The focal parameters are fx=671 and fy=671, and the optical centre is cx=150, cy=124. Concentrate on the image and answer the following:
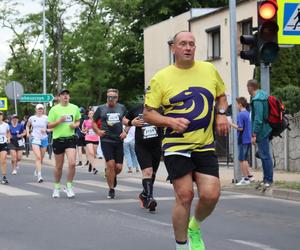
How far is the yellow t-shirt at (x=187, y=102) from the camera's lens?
606 cm

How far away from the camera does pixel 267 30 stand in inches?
490

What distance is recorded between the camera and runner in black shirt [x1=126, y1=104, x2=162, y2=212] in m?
10.4

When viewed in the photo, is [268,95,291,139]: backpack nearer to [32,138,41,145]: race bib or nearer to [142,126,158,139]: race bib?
[142,126,158,139]: race bib

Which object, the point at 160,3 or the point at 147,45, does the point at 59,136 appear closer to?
the point at 147,45

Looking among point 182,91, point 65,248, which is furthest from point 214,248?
point 182,91

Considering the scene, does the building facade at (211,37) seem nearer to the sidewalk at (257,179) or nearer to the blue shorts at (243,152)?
the sidewalk at (257,179)

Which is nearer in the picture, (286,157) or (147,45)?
(286,157)

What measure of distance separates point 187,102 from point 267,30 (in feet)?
22.4

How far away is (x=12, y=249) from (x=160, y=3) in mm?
40389

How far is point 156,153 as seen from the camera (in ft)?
34.9

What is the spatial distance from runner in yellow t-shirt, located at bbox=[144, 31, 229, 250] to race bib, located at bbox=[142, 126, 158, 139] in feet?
13.7

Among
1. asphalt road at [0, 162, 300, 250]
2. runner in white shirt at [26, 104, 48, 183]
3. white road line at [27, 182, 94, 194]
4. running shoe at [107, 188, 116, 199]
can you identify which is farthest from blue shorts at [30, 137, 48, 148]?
running shoe at [107, 188, 116, 199]

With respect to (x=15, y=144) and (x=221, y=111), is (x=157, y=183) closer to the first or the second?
(x=15, y=144)

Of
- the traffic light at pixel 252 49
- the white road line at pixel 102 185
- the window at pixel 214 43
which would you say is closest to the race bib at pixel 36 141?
the white road line at pixel 102 185
